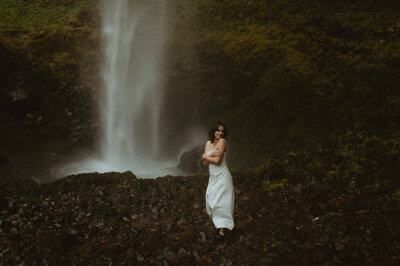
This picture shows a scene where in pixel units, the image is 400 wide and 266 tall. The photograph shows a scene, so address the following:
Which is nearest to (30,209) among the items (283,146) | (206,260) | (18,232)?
(18,232)

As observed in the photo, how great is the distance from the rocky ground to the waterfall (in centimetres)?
627

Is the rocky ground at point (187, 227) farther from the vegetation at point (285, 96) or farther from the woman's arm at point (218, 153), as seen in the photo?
the woman's arm at point (218, 153)

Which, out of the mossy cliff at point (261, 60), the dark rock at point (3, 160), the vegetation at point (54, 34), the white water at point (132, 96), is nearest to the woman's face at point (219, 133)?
the mossy cliff at point (261, 60)

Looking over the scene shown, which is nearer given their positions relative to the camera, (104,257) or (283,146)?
(104,257)

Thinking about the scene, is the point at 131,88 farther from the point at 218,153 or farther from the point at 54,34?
the point at 218,153

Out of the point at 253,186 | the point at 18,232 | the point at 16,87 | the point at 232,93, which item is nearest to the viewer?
the point at 18,232

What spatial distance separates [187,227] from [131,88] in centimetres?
1172

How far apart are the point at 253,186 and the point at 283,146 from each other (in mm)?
2419

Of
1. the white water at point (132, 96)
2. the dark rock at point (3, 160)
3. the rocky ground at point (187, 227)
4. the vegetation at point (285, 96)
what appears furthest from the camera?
the white water at point (132, 96)

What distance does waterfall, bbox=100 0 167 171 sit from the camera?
50.4 ft

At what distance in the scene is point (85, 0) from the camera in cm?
2122

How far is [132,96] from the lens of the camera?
16547mm

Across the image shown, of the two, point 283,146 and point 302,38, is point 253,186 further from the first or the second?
point 302,38

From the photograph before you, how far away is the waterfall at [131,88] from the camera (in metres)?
15.4
